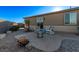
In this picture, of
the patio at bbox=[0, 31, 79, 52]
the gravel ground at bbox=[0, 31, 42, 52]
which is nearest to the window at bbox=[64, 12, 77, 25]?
the patio at bbox=[0, 31, 79, 52]

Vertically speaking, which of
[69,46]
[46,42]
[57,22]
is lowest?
[69,46]

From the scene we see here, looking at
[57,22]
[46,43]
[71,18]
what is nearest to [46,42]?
[46,43]

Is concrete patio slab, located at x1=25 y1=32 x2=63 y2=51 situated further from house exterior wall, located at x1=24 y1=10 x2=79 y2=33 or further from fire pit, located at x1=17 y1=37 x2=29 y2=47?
house exterior wall, located at x1=24 y1=10 x2=79 y2=33

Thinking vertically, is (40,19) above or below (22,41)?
above

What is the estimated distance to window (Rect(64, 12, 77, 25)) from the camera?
3895 millimetres

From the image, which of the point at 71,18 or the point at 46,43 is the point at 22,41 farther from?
the point at 71,18

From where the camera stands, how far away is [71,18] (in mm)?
3953

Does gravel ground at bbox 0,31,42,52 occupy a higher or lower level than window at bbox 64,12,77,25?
lower

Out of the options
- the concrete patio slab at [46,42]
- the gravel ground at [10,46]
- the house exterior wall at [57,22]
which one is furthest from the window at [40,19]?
the gravel ground at [10,46]

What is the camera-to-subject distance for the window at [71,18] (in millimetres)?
3895

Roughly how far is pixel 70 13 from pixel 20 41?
1399 mm

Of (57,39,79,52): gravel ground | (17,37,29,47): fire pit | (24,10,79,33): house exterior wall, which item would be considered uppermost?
(24,10,79,33): house exterior wall

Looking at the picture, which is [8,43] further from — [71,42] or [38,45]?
[71,42]

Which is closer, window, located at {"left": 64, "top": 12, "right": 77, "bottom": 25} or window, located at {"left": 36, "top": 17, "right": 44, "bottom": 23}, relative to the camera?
window, located at {"left": 64, "top": 12, "right": 77, "bottom": 25}
